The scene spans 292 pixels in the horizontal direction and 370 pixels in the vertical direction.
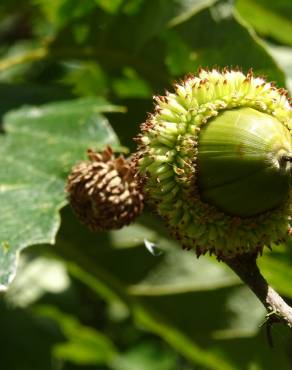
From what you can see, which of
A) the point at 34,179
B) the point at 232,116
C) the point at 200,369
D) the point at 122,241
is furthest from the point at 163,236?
the point at 200,369

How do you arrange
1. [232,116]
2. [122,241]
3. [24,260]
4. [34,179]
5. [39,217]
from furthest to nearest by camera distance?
[24,260] → [122,241] → [34,179] → [39,217] → [232,116]

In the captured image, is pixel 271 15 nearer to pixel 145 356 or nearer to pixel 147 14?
pixel 147 14

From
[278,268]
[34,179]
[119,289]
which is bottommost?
[119,289]

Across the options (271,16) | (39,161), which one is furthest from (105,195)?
(271,16)

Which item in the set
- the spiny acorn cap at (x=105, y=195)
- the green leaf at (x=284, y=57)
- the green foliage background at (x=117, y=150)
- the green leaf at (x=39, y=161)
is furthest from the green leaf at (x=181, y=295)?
the spiny acorn cap at (x=105, y=195)

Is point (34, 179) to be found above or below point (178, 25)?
below

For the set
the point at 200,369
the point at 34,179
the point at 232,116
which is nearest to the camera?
the point at 232,116

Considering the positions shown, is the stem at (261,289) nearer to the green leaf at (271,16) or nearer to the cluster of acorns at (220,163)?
the cluster of acorns at (220,163)
